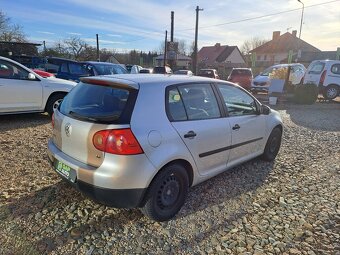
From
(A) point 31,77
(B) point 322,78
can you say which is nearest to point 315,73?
(B) point 322,78

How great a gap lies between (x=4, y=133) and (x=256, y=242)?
18.0 feet

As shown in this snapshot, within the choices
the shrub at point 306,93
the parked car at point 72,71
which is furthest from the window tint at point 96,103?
the shrub at point 306,93

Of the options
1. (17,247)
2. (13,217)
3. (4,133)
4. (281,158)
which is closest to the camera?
(17,247)

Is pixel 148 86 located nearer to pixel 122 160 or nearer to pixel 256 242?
pixel 122 160

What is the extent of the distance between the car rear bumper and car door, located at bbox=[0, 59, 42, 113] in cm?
470

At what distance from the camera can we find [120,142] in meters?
2.46

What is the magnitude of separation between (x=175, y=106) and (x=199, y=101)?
18.8 inches

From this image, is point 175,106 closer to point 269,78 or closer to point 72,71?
point 72,71

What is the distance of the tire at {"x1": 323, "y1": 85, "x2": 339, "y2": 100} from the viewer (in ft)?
45.7

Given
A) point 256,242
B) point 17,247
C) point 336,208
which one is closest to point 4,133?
point 17,247

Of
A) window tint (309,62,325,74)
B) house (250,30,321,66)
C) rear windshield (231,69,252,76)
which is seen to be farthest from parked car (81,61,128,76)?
house (250,30,321,66)

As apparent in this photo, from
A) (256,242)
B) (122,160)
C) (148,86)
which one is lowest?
(256,242)

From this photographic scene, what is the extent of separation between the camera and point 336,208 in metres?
3.42

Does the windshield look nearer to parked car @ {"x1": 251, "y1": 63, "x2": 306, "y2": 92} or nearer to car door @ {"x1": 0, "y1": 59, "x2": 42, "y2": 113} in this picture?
car door @ {"x1": 0, "y1": 59, "x2": 42, "y2": 113}
